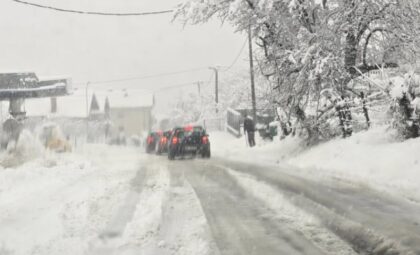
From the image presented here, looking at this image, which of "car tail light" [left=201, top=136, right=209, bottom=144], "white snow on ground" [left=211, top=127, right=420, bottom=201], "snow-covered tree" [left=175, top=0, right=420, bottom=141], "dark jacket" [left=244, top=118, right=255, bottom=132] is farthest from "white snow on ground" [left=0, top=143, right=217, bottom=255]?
"dark jacket" [left=244, top=118, right=255, bottom=132]

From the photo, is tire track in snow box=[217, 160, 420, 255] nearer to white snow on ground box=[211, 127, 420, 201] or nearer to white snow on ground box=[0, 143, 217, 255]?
white snow on ground box=[211, 127, 420, 201]

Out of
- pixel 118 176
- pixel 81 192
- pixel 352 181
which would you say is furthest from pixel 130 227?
pixel 118 176

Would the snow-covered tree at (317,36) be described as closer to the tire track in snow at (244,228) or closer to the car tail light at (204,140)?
the car tail light at (204,140)

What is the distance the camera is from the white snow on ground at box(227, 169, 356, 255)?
234 inches

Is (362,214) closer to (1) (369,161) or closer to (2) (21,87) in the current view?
(1) (369,161)

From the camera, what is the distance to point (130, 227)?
7.08 metres

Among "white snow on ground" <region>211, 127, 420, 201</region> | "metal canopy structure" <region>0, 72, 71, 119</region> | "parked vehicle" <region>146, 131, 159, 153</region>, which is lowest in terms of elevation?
"parked vehicle" <region>146, 131, 159, 153</region>

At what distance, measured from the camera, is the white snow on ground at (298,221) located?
594 centimetres

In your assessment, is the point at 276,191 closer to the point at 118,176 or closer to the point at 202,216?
the point at 202,216

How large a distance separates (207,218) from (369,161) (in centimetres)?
669

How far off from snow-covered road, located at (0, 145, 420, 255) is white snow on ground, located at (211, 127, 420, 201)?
597 mm

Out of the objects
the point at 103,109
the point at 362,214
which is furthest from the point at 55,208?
the point at 103,109

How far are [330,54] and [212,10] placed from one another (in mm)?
4877

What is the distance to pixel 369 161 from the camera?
43.4 ft
